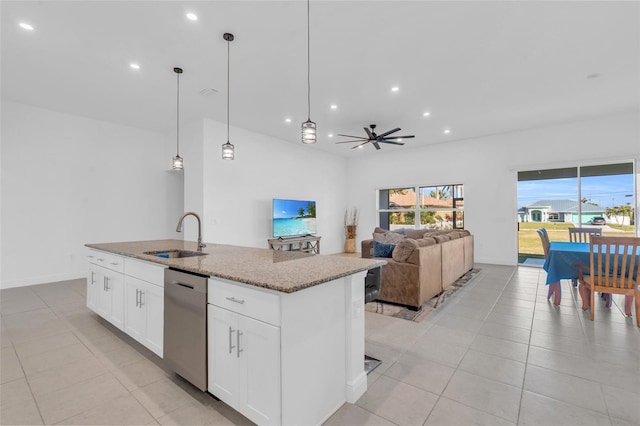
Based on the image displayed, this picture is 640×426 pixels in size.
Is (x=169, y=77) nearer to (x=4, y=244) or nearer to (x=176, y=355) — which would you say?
(x=176, y=355)

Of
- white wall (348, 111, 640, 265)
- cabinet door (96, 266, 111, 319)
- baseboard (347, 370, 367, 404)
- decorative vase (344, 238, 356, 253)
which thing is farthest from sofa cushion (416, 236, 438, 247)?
decorative vase (344, 238, 356, 253)

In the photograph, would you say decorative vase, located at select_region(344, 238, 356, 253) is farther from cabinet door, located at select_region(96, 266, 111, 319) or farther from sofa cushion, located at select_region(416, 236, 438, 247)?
cabinet door, located at select_region(96, 266, 111, 319)

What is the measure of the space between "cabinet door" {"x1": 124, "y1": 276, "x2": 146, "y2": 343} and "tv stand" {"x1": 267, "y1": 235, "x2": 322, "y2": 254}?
Answer: 3.71m

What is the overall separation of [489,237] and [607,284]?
376 centimetres

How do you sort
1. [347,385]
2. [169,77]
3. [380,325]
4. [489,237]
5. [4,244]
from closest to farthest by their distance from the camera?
[347,385], [380,325], [169,77], [4,244], [489,237]

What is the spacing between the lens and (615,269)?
299cm

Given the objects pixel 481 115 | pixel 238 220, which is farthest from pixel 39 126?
pixel 481 115

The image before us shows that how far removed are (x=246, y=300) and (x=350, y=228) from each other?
23.9 ft

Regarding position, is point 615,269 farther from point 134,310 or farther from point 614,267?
point 134,310

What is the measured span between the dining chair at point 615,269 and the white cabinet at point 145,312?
13.8ft

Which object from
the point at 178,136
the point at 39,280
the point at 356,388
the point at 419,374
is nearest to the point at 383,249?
the point at 419,374

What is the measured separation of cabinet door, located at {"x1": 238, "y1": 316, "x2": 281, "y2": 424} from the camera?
1.43m

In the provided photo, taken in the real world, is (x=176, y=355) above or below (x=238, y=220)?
below

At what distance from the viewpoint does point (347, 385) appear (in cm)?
185
